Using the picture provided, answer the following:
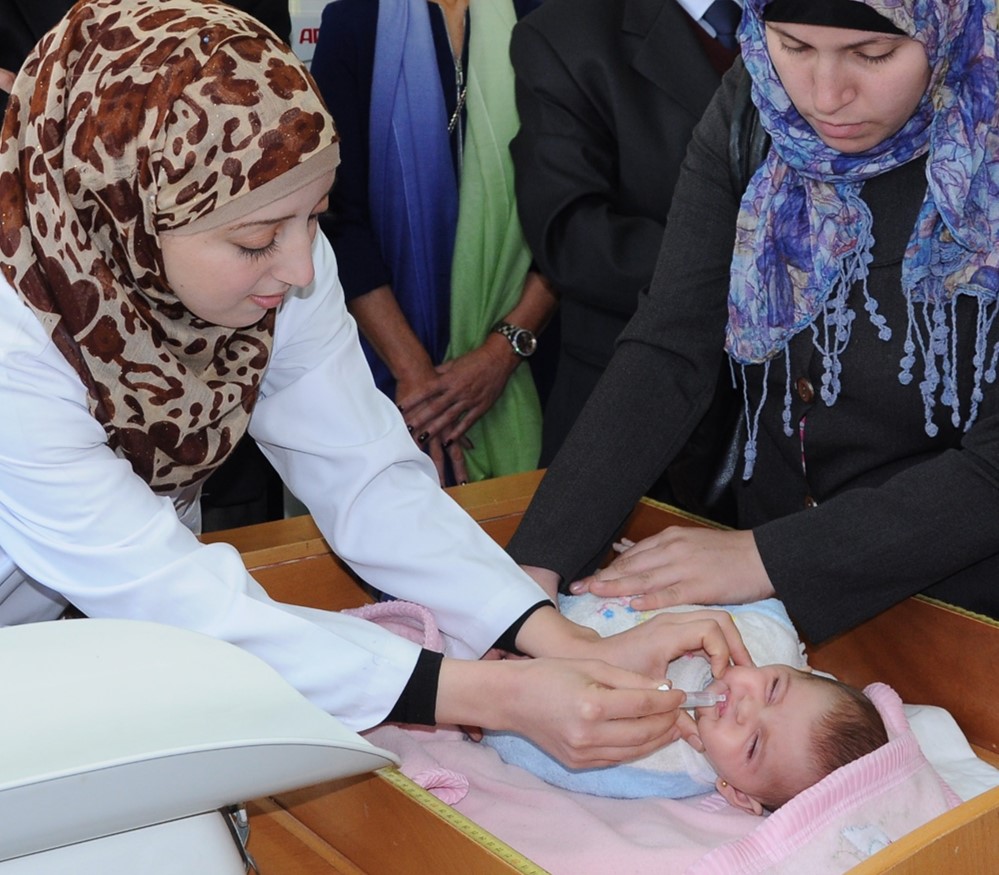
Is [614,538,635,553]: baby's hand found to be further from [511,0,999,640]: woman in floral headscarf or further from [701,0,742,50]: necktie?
[701,0,742,50]: necktie

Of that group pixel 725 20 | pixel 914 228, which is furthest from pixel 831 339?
pixel 725 20

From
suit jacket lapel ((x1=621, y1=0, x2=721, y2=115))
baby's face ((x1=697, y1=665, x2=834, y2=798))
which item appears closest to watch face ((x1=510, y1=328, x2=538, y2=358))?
suit jacket lapel ((x1=621, y1=0, x2=721, y2=115))

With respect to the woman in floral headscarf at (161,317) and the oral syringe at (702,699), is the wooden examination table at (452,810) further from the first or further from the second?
the oral syringe at (702,699)

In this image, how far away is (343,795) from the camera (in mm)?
1344

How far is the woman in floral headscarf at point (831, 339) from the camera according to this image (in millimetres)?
1569

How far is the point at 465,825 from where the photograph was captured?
3.88 feet

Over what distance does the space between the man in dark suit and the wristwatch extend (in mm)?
321

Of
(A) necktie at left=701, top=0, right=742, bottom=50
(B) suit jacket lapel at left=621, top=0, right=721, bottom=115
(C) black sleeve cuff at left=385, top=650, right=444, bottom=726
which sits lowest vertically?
(C) black sleeve cuff at left=385, top=650, right=444, bottom=726

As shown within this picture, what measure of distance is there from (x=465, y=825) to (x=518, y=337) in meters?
1.62

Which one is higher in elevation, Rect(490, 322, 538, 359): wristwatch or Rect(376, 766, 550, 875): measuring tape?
Rect(376, 766, 550, 875): measuring tape

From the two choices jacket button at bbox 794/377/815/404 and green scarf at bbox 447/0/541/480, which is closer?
jacket button at bbox 794/377/815/404

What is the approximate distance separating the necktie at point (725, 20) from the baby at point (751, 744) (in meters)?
1.17

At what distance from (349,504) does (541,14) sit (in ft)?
3.77

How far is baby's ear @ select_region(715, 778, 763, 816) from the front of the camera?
5.16 feet
